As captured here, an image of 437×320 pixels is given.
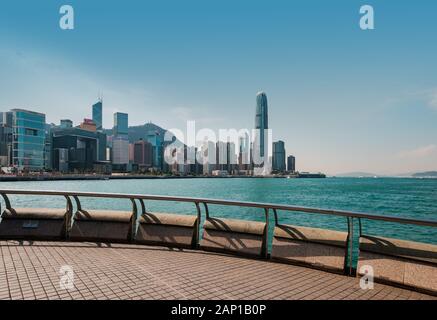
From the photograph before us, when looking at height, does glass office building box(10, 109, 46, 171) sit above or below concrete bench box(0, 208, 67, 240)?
above

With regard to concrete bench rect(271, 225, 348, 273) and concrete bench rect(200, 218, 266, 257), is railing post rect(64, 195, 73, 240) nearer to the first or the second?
concrete bench rect(200, 218, 266, 257)

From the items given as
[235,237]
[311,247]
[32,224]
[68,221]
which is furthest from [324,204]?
[32,224]

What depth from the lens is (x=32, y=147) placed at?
182 metres

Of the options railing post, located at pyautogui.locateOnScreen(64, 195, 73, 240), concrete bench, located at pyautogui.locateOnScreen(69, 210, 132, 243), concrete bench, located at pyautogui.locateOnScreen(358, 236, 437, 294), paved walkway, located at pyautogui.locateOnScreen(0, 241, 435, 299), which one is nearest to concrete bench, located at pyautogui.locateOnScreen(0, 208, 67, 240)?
railing post, located at pyautogui.locateOnScreen(64, 195, 73, 240)

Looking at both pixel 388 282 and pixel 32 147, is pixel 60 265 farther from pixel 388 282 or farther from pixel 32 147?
pixel 32 147

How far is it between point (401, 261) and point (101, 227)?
6392mm

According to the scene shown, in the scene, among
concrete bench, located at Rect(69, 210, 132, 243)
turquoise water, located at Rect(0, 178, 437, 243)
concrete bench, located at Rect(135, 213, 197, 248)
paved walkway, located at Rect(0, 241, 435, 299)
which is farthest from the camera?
turquoise water, located at Rect(0, 178, 437, 243)

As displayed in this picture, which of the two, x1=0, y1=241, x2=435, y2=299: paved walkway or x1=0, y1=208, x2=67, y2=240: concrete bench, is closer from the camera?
x1=0, y1=241, x2=435, y2=299: paved walkway

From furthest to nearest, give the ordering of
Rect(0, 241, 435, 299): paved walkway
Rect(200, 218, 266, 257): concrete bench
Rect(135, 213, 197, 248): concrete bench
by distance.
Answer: Rect(135, 213, 197, 248): concrete bench
Rect(200, 218, 266, 257): concrete bench
Rect(0, 241, 435, 299): paved walkway

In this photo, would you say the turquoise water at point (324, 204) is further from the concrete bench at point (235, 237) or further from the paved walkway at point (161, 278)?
the paved walkway at point (161, 278)

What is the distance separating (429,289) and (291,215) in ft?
114

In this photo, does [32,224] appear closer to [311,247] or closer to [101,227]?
[101,227]

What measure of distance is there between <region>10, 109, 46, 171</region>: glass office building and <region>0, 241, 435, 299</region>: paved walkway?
198 meters

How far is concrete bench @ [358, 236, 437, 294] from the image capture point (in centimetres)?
479
